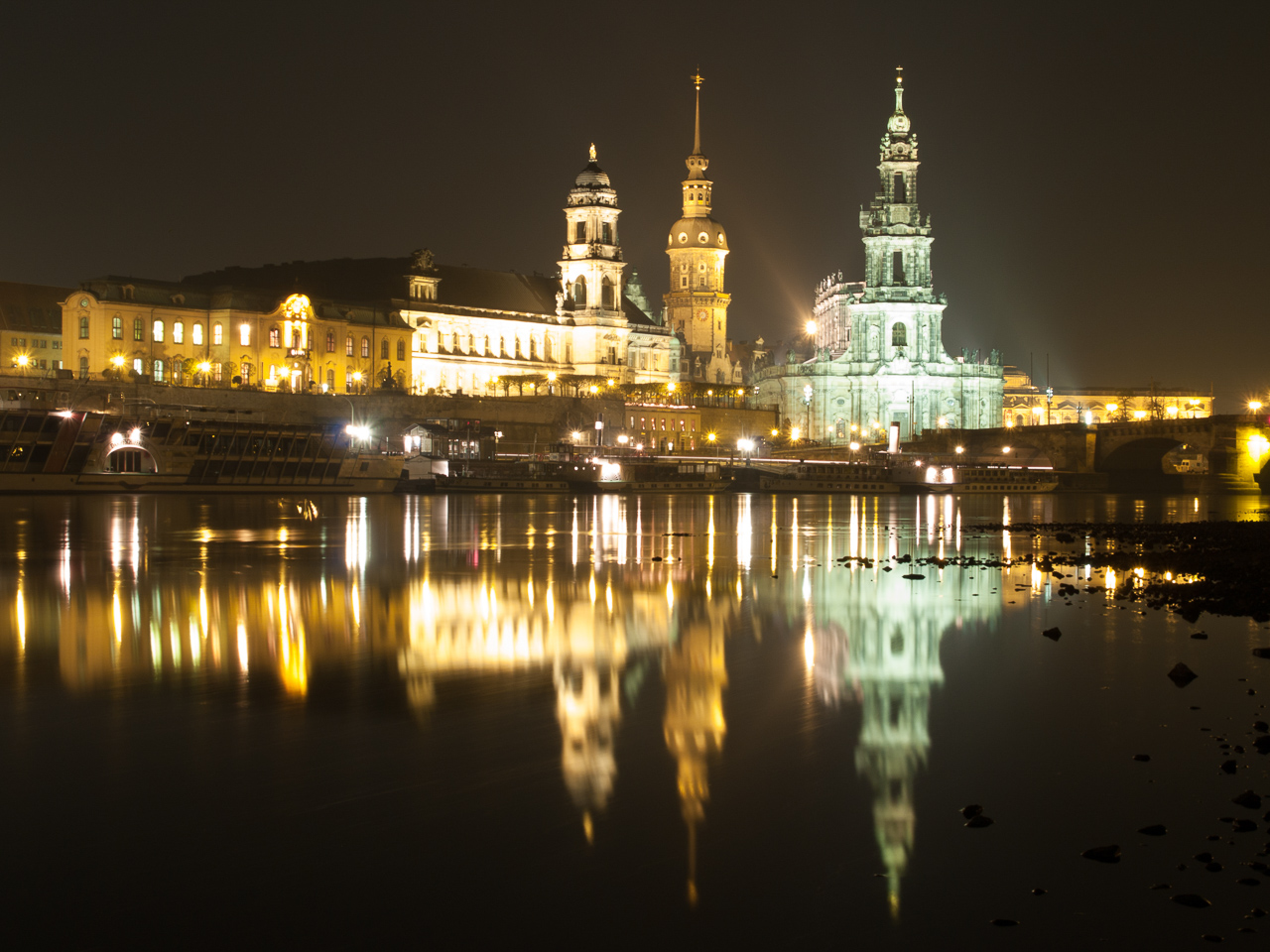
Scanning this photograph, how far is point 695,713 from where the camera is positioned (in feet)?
46.9

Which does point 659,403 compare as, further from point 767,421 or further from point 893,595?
point 893,595

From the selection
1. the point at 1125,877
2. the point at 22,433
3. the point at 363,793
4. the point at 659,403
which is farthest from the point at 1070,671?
the point at 659,403

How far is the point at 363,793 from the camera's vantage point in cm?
1100

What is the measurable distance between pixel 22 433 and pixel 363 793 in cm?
6379

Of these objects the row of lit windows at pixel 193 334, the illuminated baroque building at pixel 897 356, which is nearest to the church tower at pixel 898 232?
the illuminated baroque building at pixel 897 356

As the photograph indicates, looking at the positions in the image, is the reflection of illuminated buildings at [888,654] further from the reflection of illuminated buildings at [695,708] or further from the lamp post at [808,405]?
the lamp post at [808,405]

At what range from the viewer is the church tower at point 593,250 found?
135 meters

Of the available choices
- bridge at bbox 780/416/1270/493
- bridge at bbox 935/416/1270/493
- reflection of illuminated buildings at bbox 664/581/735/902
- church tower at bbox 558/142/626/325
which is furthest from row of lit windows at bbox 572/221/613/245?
reflection of illuminated buildings at bbox 664/581/735/902

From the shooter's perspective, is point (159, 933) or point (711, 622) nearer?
point (159, 933)

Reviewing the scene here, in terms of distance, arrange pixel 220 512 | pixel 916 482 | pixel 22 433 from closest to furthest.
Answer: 1. pixel 220 512
2. pixel 22 433
3. pixel 916 482

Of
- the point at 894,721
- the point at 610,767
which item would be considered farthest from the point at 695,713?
the point at 610,767

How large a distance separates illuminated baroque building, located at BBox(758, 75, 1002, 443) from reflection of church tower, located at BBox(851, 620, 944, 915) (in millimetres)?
114973

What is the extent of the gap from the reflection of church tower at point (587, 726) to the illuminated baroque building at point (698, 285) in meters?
146

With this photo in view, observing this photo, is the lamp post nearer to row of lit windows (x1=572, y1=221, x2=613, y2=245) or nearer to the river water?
row of lit windows (x1=572, y1=221, x2=613, y2=245)
